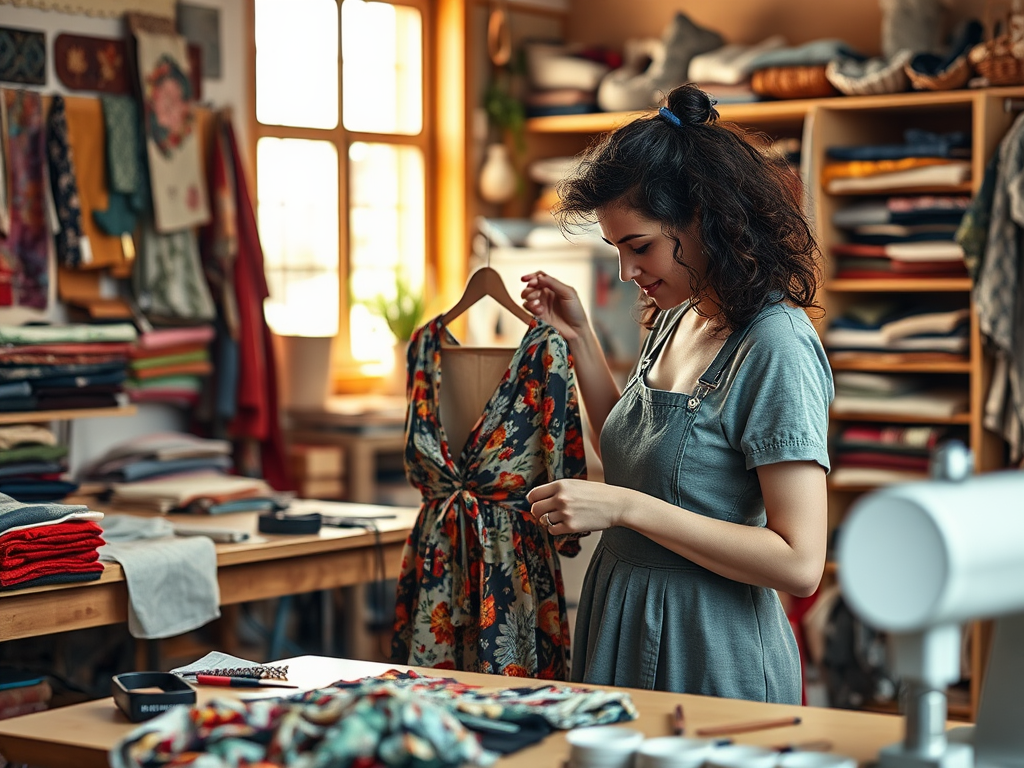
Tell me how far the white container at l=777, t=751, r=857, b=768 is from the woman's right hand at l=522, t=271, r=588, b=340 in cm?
116

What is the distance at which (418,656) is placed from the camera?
7.88ft

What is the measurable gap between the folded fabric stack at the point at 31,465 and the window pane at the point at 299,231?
5.54 feet

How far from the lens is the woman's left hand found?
1.83 meters

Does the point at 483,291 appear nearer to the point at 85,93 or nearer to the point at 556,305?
the point at 556,305

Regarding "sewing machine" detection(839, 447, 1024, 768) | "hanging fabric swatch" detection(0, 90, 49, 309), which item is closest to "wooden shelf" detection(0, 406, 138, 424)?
"hanging fabric swatch" detection(0, 90, 49, 309)

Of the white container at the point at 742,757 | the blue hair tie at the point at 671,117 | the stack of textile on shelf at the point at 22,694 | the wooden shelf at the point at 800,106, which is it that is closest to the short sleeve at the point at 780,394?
the blue hair tie at the point at 671,117

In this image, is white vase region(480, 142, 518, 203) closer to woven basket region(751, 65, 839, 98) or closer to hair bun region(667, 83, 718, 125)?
woven basket region(751, 65, 839, 98)

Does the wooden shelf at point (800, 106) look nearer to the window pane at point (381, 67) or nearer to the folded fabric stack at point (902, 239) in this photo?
the folded fabric stack at point (902, 239)

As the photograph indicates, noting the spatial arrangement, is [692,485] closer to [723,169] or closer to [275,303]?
[723,169]

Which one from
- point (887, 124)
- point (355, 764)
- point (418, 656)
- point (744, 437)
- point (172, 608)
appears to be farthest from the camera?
point (887, 124)

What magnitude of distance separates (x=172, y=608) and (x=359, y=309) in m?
2.55

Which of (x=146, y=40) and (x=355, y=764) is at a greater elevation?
(x=146, y=40)

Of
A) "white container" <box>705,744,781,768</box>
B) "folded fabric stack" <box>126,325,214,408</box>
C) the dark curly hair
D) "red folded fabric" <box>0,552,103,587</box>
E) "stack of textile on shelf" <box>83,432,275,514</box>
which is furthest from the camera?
"folded fabric stack" <box>126,325,214,408</box>

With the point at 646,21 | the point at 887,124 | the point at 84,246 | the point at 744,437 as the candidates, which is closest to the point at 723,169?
the point at 744,437
